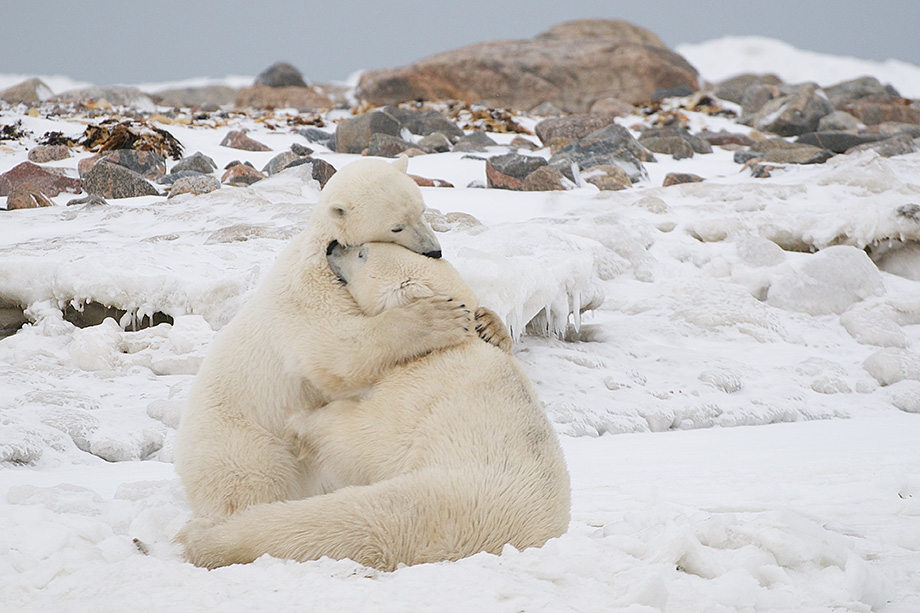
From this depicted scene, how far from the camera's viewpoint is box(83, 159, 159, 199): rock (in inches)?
380

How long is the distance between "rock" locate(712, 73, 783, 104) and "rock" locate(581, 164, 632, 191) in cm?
1715

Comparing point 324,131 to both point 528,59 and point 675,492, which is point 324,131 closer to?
point 675,492

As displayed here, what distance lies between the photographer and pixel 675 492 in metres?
3.42

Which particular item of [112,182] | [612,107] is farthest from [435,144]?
[612,107]

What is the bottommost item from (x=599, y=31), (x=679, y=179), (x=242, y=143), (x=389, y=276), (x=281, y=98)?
(x=281, y=98)

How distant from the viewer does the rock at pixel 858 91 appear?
26.2 metres

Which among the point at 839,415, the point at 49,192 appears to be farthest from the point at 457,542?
the point at 49,192

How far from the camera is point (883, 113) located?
22547 mm

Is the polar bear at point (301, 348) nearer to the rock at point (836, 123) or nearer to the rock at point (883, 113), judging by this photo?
the rock at point (836, 123)

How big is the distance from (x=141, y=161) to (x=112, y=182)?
152 cm

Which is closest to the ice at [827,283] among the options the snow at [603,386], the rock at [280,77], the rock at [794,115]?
the snow at [603,386]

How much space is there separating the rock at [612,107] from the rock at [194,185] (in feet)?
45.6

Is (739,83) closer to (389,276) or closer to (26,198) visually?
(26,198)

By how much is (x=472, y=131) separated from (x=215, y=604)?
16238 mm
